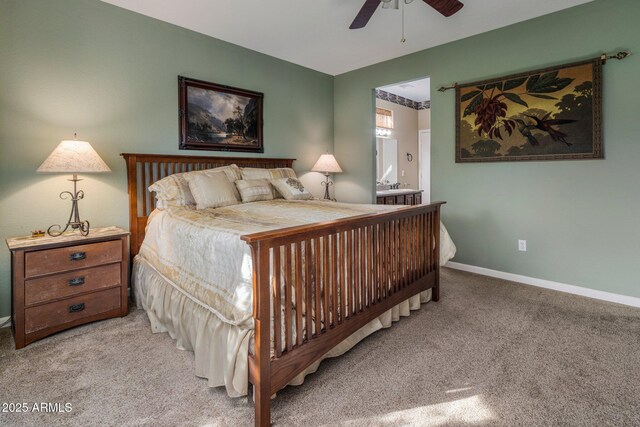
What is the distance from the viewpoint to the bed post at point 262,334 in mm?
1389

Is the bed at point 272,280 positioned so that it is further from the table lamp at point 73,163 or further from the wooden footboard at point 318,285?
the table lamp at point 73,163

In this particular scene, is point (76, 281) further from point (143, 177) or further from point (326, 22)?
point (326, 22)

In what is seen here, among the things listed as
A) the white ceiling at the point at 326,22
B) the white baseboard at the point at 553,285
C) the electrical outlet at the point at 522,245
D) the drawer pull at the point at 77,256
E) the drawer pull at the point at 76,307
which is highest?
the white ceiling at the point at 326,22

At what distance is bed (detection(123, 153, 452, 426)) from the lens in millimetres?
1494

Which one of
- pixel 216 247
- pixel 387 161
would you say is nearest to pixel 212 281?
pixel 216 247

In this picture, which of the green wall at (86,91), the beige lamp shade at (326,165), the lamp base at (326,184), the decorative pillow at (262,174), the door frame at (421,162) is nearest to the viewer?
the green wall at (86,91)

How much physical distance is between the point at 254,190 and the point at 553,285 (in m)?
3.02

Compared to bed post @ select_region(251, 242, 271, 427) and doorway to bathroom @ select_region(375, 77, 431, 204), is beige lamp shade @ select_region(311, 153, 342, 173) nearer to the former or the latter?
doorway to bathroom @ select_region(375, 77, 431, 204)

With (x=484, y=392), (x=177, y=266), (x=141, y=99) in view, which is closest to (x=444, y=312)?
(x=484, y=392)

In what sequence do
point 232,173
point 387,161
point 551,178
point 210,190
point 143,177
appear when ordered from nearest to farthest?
point 210,190 < point 143,177 < point 551,178 < point 232,173 < point 387,161

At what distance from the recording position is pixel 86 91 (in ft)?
9.06

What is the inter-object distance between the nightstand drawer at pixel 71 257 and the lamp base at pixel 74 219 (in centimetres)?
16

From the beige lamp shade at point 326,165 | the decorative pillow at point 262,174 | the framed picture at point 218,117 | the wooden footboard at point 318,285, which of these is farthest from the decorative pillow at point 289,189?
the wooden footboard at point 318,285

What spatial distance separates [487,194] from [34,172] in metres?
4.13
